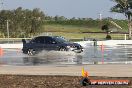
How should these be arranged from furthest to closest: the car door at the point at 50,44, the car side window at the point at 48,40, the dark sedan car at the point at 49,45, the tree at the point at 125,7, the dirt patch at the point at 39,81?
the tree at the point at 125,7 < the car side window at the point at 48,40 < the car door at the point at 50,44 < the dark sedan car at the point at 49,45 < the dirt patch at the point at 39,81

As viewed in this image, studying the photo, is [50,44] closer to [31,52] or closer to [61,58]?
[31,52]

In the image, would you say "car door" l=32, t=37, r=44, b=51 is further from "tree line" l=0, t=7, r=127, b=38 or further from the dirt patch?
"tree line" l=0, t=7, r=127, b=38

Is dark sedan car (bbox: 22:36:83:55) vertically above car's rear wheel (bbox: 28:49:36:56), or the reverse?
dark sedan car (bbox: 22:36:83:55)

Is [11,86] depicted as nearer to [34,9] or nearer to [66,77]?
[66,77]

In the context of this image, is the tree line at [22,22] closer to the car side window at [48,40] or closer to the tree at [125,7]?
the tree at [125,7]

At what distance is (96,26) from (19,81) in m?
110

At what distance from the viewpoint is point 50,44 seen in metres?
34.9

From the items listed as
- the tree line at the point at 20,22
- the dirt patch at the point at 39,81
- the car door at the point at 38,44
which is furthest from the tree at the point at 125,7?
the dirt patch at the point at 39,81

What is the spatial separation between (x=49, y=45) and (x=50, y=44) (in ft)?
0.46

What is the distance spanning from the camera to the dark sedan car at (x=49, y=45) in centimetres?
3416

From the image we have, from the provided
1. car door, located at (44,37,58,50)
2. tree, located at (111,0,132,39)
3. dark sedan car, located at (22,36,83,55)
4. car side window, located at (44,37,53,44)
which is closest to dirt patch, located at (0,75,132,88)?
dark sedan car, located at (22,36,83,55)

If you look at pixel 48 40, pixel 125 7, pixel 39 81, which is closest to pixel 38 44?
pixel 48 40

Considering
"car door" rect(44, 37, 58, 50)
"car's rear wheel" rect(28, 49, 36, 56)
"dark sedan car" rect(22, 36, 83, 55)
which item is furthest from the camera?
"car's rear wheel" rect(28, 49, 36, 56)

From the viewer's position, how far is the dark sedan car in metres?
34.2
